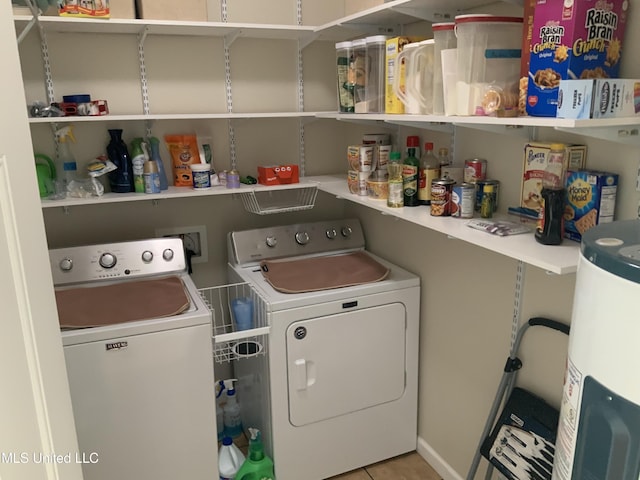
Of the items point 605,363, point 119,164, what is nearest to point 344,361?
point 119,164

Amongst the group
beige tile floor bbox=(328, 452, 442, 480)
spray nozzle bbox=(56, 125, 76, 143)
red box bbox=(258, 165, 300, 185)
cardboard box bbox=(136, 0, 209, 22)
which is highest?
cardboard box bbox=(136, 0, 209, 22)

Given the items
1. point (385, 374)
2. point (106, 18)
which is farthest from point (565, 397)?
point (106, 18)

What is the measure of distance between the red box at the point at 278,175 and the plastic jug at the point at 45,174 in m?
0.94

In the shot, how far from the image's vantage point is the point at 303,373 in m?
2.29

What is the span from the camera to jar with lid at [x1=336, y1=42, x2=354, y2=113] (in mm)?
2242

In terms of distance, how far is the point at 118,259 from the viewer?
2393mm

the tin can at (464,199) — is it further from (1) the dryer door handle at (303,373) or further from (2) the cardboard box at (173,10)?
(2) the cardboard box at (173,10)

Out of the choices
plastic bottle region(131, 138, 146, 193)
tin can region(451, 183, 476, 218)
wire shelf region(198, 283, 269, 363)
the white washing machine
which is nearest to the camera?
tin can region(451, 183, 476, 218)

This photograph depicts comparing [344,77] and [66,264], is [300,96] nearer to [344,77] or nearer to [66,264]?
[344,77]

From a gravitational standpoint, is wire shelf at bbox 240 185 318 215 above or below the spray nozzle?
below

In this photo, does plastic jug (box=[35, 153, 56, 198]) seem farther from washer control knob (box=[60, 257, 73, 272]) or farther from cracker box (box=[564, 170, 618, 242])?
cracker box (box=[564, 170, 618, 242])

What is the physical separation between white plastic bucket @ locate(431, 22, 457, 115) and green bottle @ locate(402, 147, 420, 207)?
306mm


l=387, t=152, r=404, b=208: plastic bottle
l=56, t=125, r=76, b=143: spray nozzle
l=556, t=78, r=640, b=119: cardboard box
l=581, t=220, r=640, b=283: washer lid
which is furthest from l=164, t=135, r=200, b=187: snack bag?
l=581, t=220, r=640, b=283: washer lid

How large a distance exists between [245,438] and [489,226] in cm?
175
